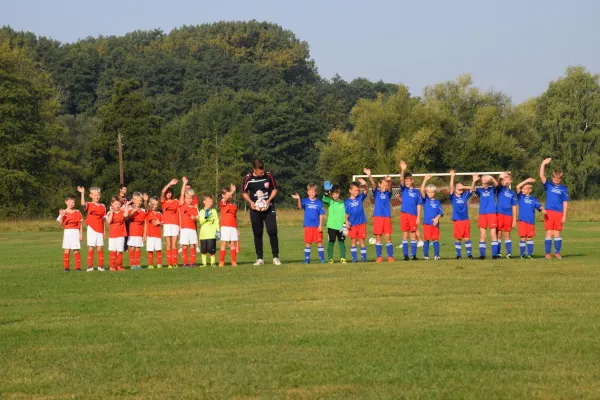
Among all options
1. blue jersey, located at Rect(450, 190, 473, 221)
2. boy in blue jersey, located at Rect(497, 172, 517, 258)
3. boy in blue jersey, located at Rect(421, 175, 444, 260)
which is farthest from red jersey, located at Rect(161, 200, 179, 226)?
boy in blue jersey, located at Rect(497, 172, 517, 258)

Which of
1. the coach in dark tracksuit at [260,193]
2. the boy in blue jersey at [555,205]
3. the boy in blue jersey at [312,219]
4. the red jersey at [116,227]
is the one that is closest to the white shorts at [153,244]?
the red jersey at [116,227]

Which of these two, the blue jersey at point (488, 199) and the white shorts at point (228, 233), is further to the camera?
the blue jersey at point (488, 199)

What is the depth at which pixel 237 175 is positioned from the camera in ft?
262

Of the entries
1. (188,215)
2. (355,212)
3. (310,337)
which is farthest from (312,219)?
(310,337)

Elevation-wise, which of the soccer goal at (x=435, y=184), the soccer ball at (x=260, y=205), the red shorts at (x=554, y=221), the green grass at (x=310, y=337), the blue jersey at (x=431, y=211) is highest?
the soccer goal at (x=435, y=184)

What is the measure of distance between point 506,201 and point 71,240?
9.78 m

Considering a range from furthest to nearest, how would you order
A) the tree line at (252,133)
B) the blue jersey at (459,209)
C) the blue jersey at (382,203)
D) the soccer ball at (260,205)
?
the tree line at (252,133), the blue jersey at (382,203), the blue jersey at (459,209), the soccer ball at (260,205)

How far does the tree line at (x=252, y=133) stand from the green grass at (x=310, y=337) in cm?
5870

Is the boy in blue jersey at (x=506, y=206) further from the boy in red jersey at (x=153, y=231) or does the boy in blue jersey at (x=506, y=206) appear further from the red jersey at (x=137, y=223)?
the red jersey at (x=137, y=223)

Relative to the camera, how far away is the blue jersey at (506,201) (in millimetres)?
23453

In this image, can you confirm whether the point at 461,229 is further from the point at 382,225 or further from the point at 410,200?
the point at 382,225

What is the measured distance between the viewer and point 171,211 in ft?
78.8

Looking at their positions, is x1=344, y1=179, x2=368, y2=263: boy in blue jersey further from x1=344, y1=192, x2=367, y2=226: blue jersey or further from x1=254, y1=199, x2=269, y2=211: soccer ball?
x1=254, y1=199, x2=269, y2=211: soccer ball

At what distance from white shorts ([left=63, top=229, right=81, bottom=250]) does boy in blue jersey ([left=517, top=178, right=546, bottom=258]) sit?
32.8ft
